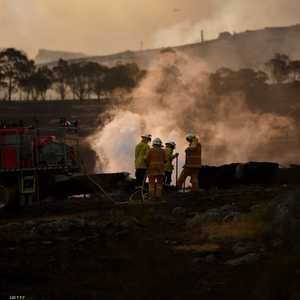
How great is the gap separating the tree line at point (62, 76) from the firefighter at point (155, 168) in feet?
289

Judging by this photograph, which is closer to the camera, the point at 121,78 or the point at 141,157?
the point at 141,157

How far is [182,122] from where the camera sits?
2335 inches

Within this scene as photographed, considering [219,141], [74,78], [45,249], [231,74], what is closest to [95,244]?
[45,249]

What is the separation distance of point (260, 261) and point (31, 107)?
9830 centimetres

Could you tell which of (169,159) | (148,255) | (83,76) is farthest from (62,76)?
(148,255)

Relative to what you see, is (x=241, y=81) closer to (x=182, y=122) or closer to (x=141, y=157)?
(x=182, y=122)

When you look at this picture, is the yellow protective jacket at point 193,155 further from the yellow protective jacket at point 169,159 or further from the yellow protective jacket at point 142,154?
the yellow protective jacket at point 142,154

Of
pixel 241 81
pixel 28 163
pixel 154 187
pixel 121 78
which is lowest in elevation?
pixel 154 187

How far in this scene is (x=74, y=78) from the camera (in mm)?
127188

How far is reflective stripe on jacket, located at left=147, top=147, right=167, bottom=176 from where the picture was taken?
22359mm

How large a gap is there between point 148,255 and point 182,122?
4638 cm

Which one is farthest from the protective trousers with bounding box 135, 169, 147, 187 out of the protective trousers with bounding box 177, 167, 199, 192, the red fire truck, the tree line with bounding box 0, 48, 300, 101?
the tree line with bounding box 0, 48, 300, 101

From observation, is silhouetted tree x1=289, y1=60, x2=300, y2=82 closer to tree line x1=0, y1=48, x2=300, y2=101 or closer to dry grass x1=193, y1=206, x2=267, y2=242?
tree line x1=0, y1=48, x2=300, y2=101

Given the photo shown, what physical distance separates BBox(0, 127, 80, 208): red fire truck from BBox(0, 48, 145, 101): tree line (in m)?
87.8
